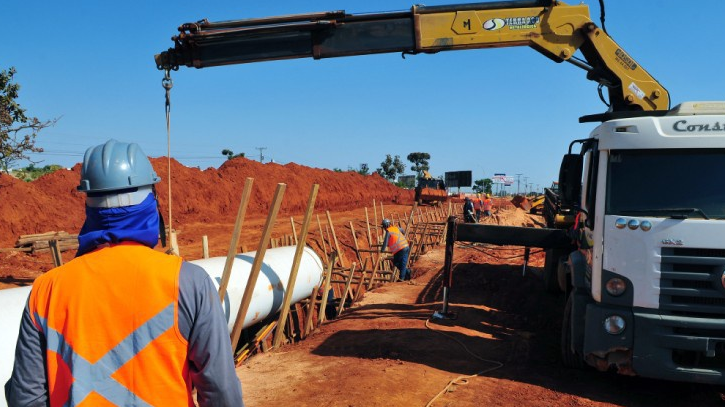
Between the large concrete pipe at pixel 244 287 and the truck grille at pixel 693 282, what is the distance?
4996 millimetres

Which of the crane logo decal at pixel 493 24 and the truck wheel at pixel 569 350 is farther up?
the crane logo decal at pixel 493 24

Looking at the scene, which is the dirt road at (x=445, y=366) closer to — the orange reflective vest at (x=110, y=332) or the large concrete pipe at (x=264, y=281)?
the large concrete pipe at (x=264, y=281)

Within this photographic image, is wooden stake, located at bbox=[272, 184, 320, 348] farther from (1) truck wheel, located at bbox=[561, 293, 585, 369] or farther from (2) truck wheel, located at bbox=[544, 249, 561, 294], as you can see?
(2) truck wheel, located at bbox=[544, 249, 561, 294]

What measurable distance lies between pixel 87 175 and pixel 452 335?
626 cm

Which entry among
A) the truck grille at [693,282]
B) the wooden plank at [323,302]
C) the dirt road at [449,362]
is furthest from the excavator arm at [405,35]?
the wooden plank at [323,302]

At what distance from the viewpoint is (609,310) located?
5277 millimetres

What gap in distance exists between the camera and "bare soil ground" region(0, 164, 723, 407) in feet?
17.8

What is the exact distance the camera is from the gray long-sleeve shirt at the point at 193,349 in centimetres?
181

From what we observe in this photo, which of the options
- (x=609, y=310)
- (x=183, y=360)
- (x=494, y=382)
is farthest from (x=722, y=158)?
(x=183, y=360)

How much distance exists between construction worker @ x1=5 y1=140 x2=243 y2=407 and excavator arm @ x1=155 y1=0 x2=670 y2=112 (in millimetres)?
6556

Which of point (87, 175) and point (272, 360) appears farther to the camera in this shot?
point (272, 360)

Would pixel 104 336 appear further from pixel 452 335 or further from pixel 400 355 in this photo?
pixel 452 335

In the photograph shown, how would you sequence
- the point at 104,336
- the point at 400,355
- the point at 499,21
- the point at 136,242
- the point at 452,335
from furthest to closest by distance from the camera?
the point at 499,21, the point at 452,335, the point at 400,355, the point at 136,242, the point at 104,336

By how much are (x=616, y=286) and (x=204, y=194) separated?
26059 mm
